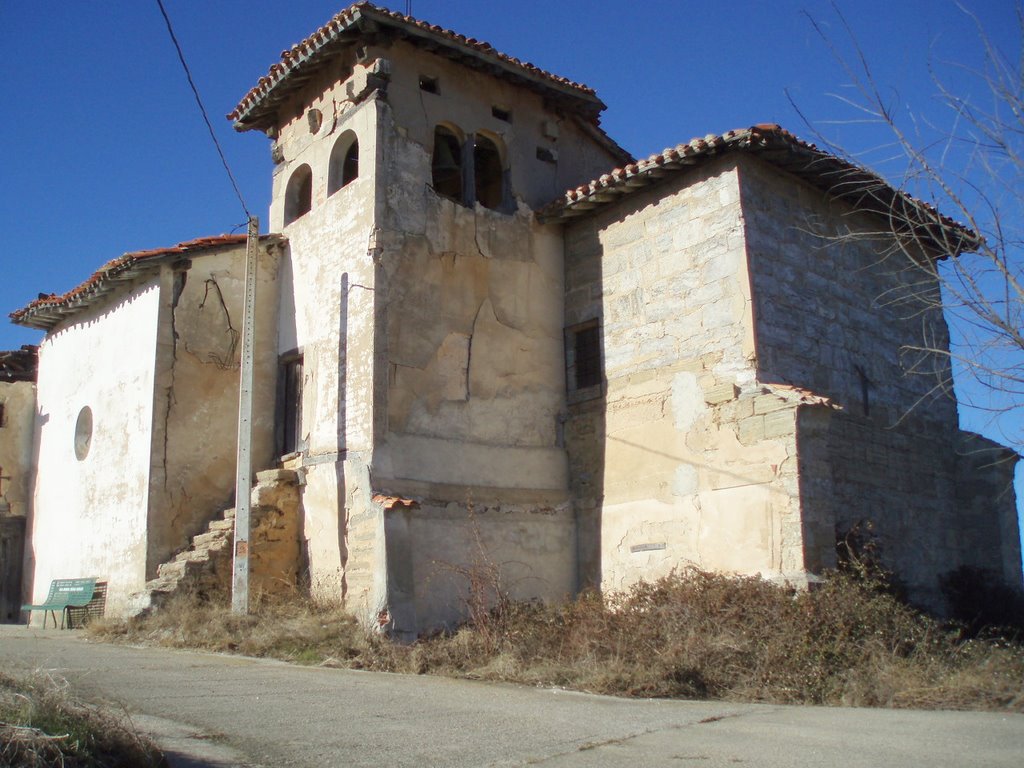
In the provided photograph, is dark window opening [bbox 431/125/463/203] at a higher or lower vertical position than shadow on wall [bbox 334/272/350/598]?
higher

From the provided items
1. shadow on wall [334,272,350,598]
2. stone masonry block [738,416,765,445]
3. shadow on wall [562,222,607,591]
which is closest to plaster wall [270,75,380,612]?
shadow on wall [334,272,350,598]

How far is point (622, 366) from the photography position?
12617mm

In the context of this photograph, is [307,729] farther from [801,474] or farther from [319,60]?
[319,60]

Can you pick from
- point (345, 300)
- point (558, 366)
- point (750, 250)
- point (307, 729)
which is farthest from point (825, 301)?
point (307, 729)

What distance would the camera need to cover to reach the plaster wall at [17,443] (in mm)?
16656

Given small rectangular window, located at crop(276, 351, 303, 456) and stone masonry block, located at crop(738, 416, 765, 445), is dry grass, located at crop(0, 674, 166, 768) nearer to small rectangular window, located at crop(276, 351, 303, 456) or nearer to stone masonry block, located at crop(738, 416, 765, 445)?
stone masonry block, located at crop(738, 416, 765, 445)

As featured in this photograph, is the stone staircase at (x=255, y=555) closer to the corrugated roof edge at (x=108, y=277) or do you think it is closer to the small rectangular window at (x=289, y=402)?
the small rectangular window at (x=289, y=402)

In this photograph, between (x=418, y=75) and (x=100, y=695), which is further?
(x=418, y=75)

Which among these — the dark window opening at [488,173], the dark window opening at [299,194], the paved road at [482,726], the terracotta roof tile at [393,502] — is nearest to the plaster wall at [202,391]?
the dark window opening at [299,194]

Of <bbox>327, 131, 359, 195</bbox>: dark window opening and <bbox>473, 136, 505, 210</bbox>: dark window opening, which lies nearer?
<bbox>327, 131, 359, 195</bbox>: dark window opening

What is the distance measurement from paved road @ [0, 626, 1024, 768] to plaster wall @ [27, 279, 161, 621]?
4688mm

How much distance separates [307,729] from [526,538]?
6.88 meters

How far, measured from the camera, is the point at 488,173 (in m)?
15.0

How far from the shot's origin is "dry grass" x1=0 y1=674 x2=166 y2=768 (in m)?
3.79
